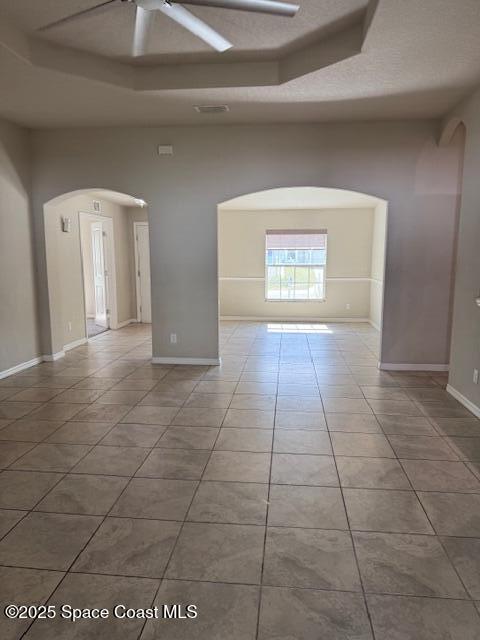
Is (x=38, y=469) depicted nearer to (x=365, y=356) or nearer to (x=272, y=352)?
(x=272, y=352)

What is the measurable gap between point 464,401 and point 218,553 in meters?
2.91

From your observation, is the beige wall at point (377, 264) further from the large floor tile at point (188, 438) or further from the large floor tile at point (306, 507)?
the large floor tile at point (306, 507)

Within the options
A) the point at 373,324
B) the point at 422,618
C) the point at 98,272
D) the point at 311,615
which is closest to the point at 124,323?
the point at 98,272

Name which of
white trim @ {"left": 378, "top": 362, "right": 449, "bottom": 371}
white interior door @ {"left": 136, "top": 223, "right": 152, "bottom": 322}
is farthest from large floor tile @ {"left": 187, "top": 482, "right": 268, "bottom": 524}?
white interior door @ {"left": 136, "top": 223, "right": 152, "bottom": 322}

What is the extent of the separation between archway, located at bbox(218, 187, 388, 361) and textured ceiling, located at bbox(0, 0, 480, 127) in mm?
3910

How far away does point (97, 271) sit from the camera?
9.19m

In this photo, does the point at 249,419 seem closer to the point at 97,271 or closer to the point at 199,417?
the point at 199,417

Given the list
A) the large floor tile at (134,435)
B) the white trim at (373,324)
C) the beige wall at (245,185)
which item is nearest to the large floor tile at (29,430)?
the large floor tile at (134,435)

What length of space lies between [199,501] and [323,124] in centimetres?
420

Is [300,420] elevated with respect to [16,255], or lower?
lower

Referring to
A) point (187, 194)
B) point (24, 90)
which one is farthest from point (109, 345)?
point (24, 90)

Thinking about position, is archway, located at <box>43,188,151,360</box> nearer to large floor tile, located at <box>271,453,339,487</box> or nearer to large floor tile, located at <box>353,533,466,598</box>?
large floor tile, located at <box>271,453,339,487</box>

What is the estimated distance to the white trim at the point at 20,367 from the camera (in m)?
4.80

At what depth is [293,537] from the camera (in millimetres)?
2062
